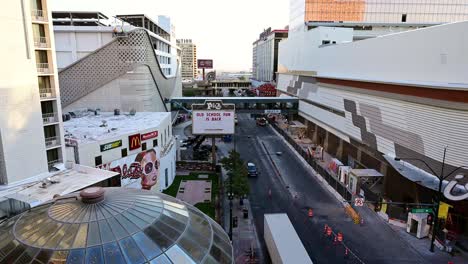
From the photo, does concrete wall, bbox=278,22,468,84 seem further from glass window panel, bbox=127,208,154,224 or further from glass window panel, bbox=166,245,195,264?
glass window panel, bbox=127,208,154,224

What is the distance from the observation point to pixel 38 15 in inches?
774

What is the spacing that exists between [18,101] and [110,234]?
14334 millimetres

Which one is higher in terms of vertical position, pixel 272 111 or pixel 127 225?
pixel 127 225

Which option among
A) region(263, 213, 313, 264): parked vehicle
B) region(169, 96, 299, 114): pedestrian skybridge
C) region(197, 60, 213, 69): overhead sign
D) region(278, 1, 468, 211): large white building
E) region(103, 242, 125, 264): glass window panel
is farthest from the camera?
region(197, 60, 213, 69): overhead sign

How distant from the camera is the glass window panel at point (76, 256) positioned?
7.31 metres

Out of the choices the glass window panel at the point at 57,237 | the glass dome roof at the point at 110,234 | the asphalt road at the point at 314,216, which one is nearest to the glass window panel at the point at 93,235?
the glass dome roof at the point at 110,234

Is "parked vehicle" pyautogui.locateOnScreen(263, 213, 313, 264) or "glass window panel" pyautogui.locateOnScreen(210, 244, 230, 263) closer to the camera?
"glass window panel" pyautogui.locateOnScreen(210, 244, 230, 263)

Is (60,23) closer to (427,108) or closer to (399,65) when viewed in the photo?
(399,65)

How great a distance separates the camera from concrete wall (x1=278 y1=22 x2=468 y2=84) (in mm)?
21125

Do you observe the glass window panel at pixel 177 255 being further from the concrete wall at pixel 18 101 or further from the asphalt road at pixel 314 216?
the concrete wall at pixel 18 101

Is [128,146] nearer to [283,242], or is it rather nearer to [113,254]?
[283,242]

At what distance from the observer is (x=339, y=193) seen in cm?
2942

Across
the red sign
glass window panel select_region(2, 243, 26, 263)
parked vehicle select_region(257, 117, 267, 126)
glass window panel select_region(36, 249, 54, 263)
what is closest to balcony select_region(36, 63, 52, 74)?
the red sign

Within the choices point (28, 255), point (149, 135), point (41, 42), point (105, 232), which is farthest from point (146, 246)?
point (149, 135)
